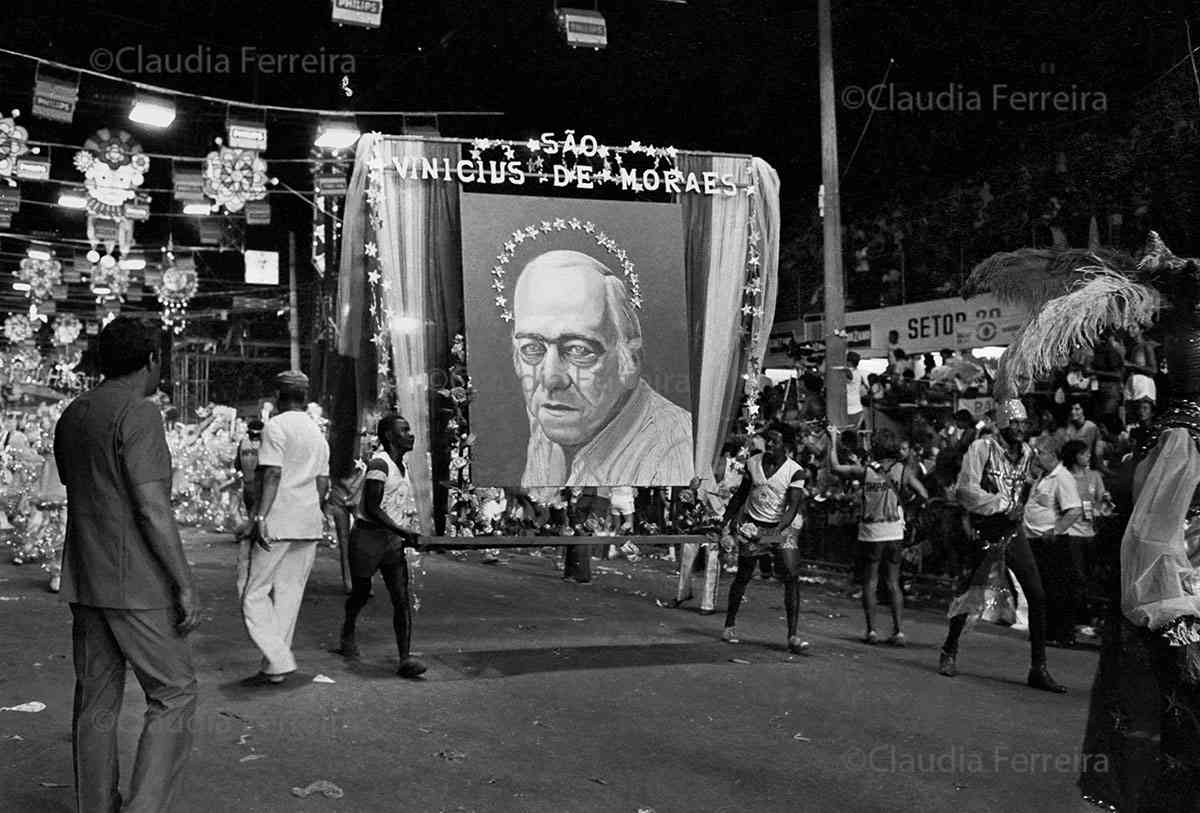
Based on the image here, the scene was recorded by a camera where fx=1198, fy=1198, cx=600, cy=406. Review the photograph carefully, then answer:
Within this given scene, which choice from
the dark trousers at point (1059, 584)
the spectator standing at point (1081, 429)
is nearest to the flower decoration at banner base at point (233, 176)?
the spectator standing at point (1081, 429)

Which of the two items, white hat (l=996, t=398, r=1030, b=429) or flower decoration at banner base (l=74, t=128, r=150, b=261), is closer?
white hat (l=996, t=398, r=1030, b=429)

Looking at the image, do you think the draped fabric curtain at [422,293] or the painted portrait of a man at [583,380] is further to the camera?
the painted portrait of a man at [583,380]

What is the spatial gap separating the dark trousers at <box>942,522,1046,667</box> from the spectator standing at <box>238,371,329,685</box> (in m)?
4.87

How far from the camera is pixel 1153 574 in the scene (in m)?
4.16

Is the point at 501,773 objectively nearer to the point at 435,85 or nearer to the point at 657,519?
the point at 657,519

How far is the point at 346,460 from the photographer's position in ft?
32.4

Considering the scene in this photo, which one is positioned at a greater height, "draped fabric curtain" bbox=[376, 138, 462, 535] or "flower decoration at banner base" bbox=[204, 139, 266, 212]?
"flower decoration at banner base" bbox=[204, 139, 266, 212]

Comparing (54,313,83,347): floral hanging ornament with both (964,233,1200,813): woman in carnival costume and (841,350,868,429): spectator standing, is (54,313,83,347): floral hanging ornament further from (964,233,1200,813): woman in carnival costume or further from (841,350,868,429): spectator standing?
(964,233,1200,813): woman in carnival costume

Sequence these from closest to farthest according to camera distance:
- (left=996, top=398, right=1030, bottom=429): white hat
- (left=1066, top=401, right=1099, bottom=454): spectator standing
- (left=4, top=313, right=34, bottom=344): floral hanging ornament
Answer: (left=996, top=398, right=1030, bottom=429): white hat → (left=1066, top=401, right=1099, bottom=454): spectator standing → (left=4, top=313, right=34, bottom=344): floral hanging ornament

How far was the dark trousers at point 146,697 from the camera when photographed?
4484 millimetres

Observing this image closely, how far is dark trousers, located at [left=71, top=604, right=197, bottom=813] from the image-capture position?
177 inches

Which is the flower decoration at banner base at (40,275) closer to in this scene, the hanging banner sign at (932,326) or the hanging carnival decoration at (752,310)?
the hanging banner sign at (932,326)

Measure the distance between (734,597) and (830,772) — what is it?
432 cm

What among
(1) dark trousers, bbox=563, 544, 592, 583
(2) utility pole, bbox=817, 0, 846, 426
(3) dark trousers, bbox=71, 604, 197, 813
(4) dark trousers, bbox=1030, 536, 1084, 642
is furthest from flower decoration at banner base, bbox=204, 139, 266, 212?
(3) dark trousers, bbox=71, 604, 197, 813
